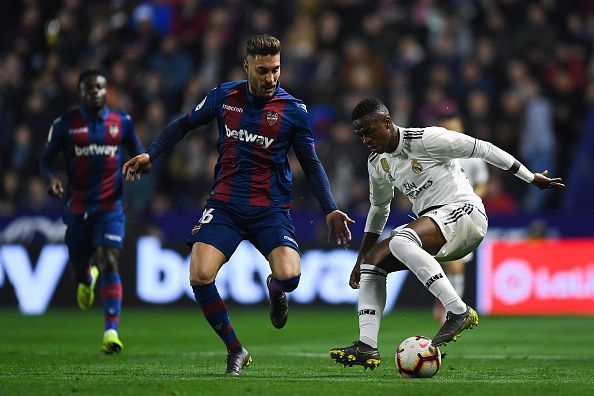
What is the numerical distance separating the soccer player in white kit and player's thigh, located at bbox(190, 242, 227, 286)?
1.03 metres

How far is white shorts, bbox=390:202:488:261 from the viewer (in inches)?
330

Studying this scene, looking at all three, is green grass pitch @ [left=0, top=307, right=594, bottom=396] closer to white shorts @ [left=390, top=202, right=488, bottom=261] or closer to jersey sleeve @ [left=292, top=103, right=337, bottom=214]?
white shorts @ [left=390, top=202, right=488, bottom=261]

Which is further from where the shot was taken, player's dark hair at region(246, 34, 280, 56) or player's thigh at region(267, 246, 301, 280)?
player's thigh at region(267, 246, 301, 280)

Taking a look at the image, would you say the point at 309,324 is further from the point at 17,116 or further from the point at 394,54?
the point at 17,116

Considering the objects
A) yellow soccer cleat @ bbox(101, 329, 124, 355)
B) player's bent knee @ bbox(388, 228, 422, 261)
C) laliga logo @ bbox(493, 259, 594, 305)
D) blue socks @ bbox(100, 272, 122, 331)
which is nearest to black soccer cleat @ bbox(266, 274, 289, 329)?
player's bent knee @ bbox(388, 228, 422, 261)

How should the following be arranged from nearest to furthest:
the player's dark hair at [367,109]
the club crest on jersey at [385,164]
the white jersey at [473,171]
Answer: the player's dark hair at [367,109] < the club crest on jersey at [385,164] < the white jersey at [473,171]

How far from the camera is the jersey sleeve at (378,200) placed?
8695 millimetres

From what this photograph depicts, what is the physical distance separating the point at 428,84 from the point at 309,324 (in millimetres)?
5298

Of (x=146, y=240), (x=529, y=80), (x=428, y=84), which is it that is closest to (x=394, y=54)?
(x=428, y=84)

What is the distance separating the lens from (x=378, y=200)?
8750 millimetres

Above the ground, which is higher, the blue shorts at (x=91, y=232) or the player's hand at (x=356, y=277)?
the blue shorts at (x=91, y=232)

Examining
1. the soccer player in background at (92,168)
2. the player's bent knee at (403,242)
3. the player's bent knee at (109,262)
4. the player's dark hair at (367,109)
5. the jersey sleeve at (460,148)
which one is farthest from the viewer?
the soccer player in background at (92,168)

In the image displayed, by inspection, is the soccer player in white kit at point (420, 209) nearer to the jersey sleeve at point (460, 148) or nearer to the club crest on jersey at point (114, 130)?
the jersey sleeve at point (460, 148)

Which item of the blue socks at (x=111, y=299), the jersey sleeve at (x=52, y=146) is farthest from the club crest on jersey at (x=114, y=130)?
the blue socks at (x=111, y=299)
